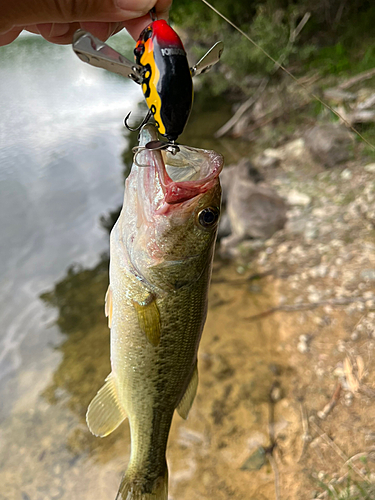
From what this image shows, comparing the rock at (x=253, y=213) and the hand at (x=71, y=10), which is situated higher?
the hand at (x=71, y=10)

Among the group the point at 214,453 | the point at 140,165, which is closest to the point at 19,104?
the point at 140,165

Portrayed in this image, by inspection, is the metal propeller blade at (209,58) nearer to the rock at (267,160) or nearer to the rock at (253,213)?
the rock at (253,213)

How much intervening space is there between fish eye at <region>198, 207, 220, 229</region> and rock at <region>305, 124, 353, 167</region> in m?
4.75

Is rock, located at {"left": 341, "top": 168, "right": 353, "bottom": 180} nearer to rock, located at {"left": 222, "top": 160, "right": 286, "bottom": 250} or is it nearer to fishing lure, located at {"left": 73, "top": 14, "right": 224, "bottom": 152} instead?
rock, located at {"left": 222, "top": 160, "right": 286, "bottom": 250}

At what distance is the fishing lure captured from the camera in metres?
0.87

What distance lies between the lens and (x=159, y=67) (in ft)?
2.88

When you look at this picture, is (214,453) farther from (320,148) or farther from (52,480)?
(320,148)

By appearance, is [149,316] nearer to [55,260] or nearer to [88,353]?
[88,353]

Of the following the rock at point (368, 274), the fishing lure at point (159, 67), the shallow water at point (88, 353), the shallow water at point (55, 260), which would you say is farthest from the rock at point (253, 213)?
the fishing lure at point (159, 67)

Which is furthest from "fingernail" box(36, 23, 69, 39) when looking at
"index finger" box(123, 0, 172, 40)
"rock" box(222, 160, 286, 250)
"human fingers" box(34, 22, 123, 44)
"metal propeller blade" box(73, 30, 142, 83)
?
"rock" box(222, 160, 286, 250)

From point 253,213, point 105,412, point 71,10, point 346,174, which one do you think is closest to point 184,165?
point 71,10

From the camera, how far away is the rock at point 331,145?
5.30 m

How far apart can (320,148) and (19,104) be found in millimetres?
4126

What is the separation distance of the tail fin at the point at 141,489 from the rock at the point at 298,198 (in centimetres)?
399
